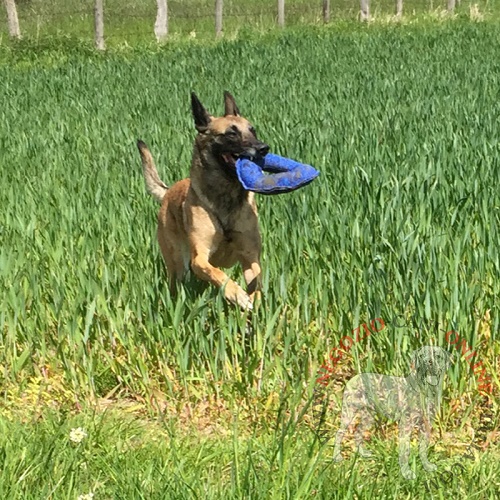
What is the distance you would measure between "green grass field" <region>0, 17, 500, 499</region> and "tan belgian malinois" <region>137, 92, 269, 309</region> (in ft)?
0.58

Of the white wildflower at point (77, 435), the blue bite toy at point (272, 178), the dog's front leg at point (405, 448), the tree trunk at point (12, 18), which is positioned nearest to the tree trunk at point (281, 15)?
the tree trunk at point (12, 18)

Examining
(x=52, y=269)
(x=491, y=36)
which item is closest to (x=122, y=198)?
(x=52, y=269)

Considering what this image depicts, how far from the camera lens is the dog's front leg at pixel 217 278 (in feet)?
13.3

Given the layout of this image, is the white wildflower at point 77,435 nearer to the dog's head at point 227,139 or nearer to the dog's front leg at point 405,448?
the dog's front leg at point 405,448

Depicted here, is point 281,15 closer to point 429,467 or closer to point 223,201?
point 223,201

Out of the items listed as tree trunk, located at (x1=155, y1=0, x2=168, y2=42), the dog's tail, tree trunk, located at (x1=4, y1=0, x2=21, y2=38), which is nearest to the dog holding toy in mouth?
the dog's tail

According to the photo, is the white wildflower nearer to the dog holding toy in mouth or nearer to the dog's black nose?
the dog holding toy in mouth

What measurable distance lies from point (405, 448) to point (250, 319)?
149 centimetres

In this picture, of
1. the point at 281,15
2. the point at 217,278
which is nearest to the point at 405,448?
the point at 217,278

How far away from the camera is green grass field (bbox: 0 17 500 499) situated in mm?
2801

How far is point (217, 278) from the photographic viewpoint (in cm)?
420

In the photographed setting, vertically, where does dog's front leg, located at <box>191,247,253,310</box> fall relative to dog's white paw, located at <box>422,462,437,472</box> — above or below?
above

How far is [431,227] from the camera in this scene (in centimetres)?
464

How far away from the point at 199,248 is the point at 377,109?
5401 millimetres
